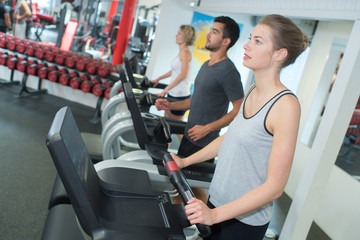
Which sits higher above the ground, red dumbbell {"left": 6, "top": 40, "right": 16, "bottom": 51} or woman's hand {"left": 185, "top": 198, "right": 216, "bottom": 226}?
woman's hand {"left": 185, "top": 198, "right": 216, "bottom": 226}

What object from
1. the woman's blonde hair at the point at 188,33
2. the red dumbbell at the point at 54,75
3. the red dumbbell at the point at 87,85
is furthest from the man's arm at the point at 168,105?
the red dumbbell at the point at 54,75

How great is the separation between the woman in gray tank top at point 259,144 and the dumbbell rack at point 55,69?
153 inches

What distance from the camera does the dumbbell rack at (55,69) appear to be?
5070 millimetres

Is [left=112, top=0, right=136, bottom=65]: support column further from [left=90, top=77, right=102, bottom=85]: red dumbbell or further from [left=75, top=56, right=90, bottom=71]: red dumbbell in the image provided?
[left=90, top=77, right=102, bottom=85]: red dumbbell

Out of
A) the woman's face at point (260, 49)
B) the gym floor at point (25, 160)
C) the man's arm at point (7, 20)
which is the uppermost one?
the woman's face at point (260, 49)

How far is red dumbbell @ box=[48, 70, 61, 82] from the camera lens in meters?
5.16

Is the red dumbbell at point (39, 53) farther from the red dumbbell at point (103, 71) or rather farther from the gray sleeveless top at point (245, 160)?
the gray sleeveless top at point (245, 160)

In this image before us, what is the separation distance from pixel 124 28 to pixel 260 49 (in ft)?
17.6

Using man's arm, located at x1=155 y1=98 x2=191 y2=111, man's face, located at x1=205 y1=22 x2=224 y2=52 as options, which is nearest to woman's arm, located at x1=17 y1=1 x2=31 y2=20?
man's arm, located at x1=155 y1=98 x2=191 y2=111

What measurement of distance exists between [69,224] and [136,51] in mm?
5068

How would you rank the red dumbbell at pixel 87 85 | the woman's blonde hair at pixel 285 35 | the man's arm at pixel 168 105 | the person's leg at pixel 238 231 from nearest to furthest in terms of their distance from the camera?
the woman's blonde hair at pixel 285 35, the person's leg at pixel 238 231, the man's arm at pixel 168 105, the red dumbbell at pixel 87 85

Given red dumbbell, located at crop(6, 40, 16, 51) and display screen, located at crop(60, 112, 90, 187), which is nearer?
display screen, located at crop(60, 112, 90, 187)

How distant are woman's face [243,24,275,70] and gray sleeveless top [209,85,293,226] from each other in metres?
0.13

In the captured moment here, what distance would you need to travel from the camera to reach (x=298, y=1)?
7.63 ft
